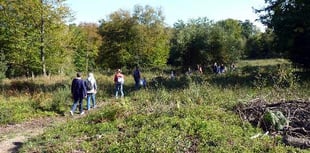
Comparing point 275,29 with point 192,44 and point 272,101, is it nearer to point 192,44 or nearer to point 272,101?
point 272,101

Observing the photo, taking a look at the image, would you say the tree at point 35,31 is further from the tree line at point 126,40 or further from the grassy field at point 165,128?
the grassy field at point 165,128

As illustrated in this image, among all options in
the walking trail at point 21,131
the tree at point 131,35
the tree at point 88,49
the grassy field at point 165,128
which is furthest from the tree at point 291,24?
the tree at point 88,49

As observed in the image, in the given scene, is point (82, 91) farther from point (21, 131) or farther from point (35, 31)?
point (35, 31)

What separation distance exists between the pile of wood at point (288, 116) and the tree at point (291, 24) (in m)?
12.4

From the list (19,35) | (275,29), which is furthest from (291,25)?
(19,35)

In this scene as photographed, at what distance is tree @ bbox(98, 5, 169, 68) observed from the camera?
4712 centimetres

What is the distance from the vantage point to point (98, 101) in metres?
19.9

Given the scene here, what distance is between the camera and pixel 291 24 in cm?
2402

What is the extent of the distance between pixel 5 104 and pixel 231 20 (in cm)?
10966

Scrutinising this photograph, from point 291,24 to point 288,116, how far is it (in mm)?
14261

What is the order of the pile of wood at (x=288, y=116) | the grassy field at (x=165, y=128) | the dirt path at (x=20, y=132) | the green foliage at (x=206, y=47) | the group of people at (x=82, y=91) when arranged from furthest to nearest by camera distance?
the green foliage at (x=206, y=47) → the group of people at (x=82, y=91) → the dirt path at (x=20, y=132) → the pile of wood at (x=288, y=116) → the grassy field at (x=165, y=128)

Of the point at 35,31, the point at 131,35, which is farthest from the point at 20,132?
the point at 131,35

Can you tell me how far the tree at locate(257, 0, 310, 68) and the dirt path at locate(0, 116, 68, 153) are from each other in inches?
580

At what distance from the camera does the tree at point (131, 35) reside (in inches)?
1855
